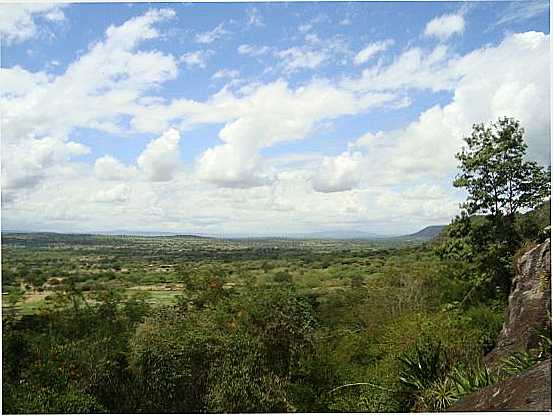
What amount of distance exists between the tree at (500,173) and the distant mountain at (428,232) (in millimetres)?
424

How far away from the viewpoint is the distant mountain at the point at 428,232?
749 cm

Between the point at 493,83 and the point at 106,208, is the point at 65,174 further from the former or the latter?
the point at 493,83

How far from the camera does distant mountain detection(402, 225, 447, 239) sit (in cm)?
749

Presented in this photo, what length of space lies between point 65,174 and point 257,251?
Result: 2.34 m

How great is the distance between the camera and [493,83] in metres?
6.26

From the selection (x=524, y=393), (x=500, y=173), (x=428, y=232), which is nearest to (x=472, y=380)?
(x=524, y=393)

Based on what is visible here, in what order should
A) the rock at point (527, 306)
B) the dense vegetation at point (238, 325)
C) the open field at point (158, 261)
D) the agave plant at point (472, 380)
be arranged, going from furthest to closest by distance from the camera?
1. the open field at point (158, 261)
2. the dense vegetation at point (238, 325)
3. the rock at point (527, 306)
4. the agave plant at point (472, 380)

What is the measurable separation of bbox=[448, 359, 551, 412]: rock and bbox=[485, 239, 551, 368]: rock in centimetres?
115

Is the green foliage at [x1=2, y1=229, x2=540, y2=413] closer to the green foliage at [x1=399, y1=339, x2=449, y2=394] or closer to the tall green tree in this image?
the green foliage at [x1=399, y1=339, x2=449, y2=394]

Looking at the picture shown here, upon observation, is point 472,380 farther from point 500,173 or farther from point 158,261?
point 158,261

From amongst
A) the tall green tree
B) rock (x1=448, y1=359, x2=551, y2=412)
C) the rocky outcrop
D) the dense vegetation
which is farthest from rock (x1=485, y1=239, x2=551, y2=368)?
rock (x1=448, y1=359, x2=551, y2=412)

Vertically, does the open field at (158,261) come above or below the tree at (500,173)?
below

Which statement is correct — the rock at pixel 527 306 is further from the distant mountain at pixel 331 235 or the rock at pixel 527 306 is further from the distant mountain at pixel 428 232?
the distant mountain at pixel 331 235

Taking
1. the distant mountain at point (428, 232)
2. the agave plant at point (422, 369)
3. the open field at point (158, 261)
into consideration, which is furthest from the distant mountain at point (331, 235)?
the agave plant at point (422, 369)
